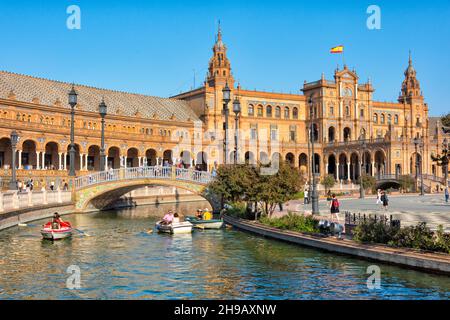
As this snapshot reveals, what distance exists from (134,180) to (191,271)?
25.0 metres

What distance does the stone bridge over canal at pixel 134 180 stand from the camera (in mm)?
43594

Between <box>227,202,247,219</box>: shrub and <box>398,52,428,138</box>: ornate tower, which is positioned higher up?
<box>398,52,428,138</box>: ornate tower

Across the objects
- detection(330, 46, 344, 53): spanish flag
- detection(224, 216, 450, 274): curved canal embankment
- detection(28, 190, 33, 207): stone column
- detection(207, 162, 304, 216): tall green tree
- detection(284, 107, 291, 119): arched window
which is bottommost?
detection(224, 216, 450, 274): curved canal embankment

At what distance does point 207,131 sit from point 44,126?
30.3m

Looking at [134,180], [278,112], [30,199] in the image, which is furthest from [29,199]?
[278,112]

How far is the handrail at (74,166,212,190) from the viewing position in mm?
43719

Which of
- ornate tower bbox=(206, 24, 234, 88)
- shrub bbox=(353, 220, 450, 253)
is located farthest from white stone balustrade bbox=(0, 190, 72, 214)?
ornate tower bbox=(206, 24, 234, 88)

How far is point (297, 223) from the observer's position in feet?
88.6

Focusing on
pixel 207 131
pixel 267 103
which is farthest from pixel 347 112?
pixel 207 131

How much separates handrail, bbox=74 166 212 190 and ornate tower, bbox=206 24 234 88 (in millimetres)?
47762

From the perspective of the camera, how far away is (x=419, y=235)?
1916 centimetres

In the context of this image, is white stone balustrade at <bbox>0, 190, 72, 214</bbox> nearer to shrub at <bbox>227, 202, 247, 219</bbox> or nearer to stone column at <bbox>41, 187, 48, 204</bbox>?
stone column at <bbox>41, 187, 48, 204</bbox>

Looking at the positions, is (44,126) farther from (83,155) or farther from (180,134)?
(180,134)

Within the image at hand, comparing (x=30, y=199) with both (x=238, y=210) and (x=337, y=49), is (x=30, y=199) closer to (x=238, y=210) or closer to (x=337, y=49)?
(x=238, y=210)
